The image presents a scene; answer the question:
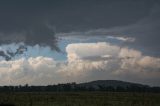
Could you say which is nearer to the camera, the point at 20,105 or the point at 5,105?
the point at 5,105

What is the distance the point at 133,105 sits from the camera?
181 ft

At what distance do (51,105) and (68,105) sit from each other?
2409mm

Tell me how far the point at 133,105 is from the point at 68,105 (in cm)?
960

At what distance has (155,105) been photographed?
185 ft

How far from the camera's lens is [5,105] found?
3884cm

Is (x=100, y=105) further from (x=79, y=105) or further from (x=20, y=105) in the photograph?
(x=20, y=105)

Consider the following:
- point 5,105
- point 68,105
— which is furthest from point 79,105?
point 5,105

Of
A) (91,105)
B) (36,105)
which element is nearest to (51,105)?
(36,105)

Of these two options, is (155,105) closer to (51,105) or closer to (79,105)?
(79,105)

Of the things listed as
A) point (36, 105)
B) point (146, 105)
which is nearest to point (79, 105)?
point (36, 105)

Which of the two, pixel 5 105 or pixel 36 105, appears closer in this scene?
pixel 5 105

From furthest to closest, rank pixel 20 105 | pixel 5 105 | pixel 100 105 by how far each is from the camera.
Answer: pixel 100 105 → pixel 20 105 → pixel 5 105

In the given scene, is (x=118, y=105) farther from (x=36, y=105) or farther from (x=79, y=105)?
(x=36, y=105)

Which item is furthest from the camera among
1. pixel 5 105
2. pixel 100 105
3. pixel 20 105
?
pixel 100 105
